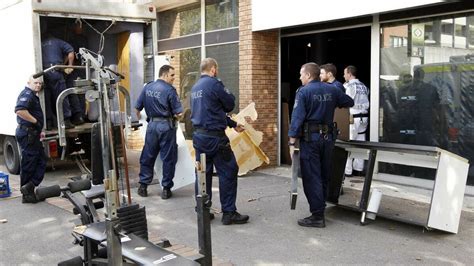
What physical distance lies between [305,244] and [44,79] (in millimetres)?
5427

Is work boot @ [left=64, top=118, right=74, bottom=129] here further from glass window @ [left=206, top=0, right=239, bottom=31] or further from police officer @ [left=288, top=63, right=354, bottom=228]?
police officer @ [left=288, top=63, right=354, bottom=228]

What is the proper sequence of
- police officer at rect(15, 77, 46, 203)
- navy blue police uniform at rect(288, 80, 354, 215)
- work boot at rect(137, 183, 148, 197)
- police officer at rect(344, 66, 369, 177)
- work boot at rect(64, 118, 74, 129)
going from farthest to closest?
1. work boot at rect(64, 118, 74, 129)
2. police officer at rect(344, 66, 369, 177)
3. work boot at rect(137, 183, 148, 197)
4. police officer at rect(15, 77, 46, 203)
5. navy blue police uniform at rect(288, 80, 354, 215)

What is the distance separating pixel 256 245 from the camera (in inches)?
204

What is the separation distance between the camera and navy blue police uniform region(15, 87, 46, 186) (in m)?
6.95

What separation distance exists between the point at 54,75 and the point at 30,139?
1748 mm

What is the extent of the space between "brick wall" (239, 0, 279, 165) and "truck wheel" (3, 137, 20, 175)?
14.2ft

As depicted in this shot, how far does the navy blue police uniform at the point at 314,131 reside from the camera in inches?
223

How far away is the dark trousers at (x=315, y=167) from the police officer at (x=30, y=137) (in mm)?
3793

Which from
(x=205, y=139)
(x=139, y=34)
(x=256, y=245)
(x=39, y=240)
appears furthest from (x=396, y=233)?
(x=139, y=34)

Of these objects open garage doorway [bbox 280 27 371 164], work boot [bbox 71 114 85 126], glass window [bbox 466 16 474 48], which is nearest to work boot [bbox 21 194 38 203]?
work boot [bbox 71 114 85 126]

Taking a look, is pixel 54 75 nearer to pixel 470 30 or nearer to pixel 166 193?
pixel 166 193

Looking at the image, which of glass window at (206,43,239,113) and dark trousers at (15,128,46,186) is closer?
dark trousers at (15,128,46,186)

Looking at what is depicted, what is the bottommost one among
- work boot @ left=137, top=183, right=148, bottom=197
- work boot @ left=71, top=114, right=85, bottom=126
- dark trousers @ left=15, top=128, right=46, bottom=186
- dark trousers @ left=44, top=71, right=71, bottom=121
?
work boot @ left=137, top=183, right=148, bottom=197

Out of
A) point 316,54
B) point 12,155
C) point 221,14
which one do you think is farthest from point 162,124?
point 316,54
